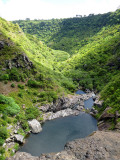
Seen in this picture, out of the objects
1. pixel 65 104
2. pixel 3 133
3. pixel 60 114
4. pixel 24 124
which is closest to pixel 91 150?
pixel 24 124

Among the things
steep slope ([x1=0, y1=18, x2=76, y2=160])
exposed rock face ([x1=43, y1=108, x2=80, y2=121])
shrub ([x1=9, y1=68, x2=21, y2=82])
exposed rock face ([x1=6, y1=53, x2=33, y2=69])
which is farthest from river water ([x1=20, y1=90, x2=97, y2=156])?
exposed rock face ([x1=6, y1=53, x2=33, y2=69])

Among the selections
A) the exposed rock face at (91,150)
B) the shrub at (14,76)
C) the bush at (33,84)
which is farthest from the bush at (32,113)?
the shrub at (14,76)

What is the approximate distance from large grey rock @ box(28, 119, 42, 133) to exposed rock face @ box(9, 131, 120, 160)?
35.9ft

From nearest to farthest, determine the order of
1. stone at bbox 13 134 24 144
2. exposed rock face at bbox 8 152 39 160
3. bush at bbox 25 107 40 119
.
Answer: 1. exposed rock face at bbox 8 152 39 160
2. stone at bbox 13 134 24 144
3. bush at bbox 25 107 40 119

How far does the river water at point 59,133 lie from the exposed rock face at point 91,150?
511cm

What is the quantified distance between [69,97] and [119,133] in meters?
34.0

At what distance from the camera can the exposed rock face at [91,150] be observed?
109ft

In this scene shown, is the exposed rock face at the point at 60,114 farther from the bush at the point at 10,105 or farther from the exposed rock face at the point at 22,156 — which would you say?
the exposed rock face at the point at 22,156

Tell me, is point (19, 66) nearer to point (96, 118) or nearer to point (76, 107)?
point (76, 107)

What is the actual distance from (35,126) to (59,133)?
9341mm

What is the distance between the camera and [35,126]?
50719 millimetres

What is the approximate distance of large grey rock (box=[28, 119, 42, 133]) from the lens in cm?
4983

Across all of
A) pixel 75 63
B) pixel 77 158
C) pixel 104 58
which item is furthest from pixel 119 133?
pixel 75 63

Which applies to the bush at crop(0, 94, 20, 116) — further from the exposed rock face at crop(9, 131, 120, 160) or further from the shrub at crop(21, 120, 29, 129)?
the exposed rock face at crop(9, 131, 120, 160)
